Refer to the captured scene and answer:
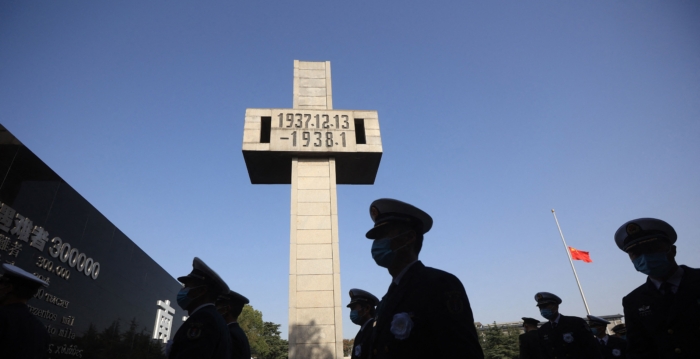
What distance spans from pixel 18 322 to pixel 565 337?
7.29 meters

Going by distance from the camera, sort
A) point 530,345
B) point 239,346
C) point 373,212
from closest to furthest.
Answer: point 373,212, point 239,346, point 530,345

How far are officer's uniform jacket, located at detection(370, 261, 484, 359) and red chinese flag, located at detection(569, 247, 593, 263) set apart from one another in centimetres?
2476

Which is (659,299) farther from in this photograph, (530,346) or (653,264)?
(530,346)

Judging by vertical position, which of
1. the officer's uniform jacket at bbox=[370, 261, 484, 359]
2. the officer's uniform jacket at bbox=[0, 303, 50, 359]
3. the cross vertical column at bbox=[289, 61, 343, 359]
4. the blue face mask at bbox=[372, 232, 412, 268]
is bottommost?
the officer's uniform jacket at bbox=[370, 261, 484, 359]

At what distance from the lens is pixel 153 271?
18031 mm

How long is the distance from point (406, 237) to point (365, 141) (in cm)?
1023

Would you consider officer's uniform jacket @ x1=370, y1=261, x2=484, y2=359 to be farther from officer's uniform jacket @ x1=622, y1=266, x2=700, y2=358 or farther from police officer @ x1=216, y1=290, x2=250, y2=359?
police officer @ x1=216, y1=290, x2=250, y2=359

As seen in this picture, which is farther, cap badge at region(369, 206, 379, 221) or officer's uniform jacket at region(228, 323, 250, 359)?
officer's uniform jacket at region(228, 323, 250, 359)

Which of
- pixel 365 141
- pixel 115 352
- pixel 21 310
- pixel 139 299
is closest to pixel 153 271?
pixel 139 299

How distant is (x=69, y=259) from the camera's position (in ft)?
33.8

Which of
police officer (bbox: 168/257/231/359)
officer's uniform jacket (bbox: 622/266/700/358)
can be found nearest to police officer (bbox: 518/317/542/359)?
officer's uniform jacket (bbox: 622/266/700/358)

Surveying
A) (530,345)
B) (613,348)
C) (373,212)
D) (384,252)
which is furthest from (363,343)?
(613,348)

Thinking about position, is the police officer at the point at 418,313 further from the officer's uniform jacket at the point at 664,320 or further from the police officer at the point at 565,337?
the police officer at the point at 565,337

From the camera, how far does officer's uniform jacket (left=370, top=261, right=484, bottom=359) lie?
2.11 metres
